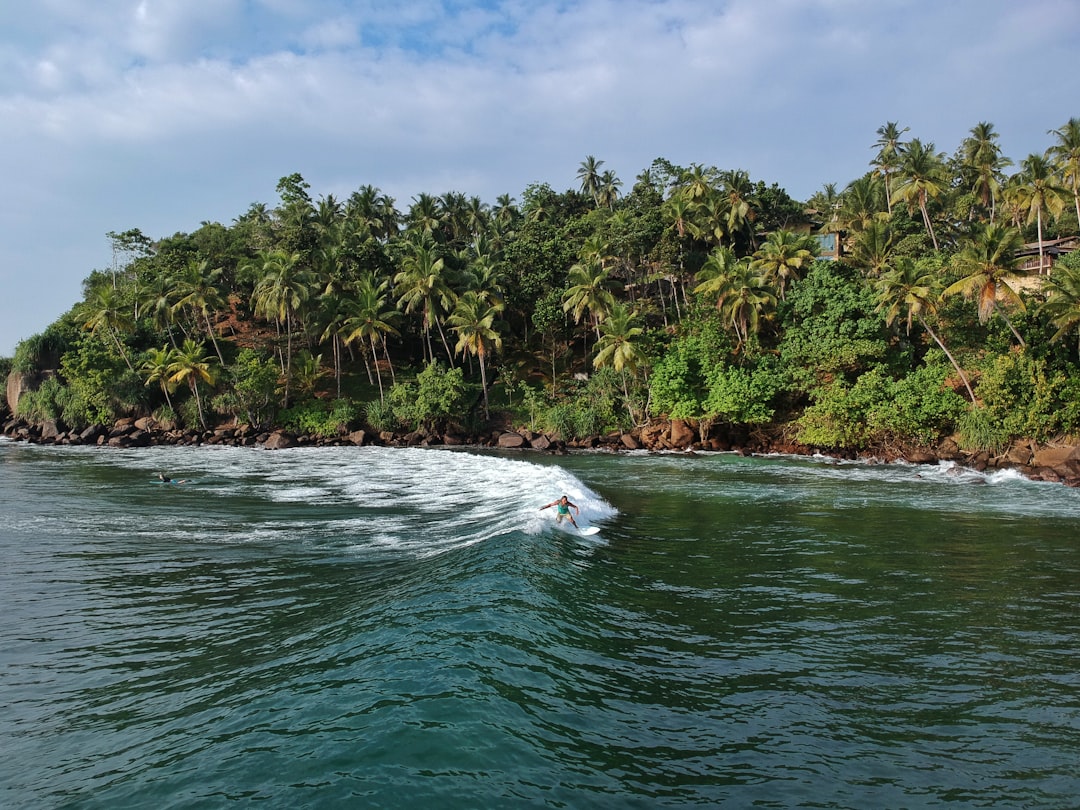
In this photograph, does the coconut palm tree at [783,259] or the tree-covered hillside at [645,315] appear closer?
the tree-covered hillside at [645,315]

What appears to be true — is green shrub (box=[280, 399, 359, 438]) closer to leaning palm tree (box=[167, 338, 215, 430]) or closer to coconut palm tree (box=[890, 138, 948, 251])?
leaning palm tree (box=[167, 338, 215, 430])

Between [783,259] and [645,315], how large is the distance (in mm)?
13001

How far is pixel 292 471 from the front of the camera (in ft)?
102

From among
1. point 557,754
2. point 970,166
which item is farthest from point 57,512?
point 970,166

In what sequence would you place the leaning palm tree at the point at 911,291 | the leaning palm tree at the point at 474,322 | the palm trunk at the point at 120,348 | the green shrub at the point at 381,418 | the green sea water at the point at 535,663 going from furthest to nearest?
1. the palm trunk at the point at 120,348
2. the green shrub at the point at 381,418
3. the leaning palm tree at the point at 474,322
4. the leaning palm tree at the point at 911,291
5. the green sea water at the point at 535,663

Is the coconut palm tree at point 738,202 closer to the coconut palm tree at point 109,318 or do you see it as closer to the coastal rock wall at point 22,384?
the coconut palm tree at point 109,318

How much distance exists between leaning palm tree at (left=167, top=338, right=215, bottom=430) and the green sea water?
102 ft

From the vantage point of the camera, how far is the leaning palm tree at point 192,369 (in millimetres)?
47125

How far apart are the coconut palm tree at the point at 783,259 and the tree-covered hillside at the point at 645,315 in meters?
0.15

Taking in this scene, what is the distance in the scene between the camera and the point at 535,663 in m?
8.27

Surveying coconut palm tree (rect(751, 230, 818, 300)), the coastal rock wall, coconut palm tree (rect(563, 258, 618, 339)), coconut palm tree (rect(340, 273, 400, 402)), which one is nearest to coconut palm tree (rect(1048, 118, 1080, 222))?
coconut palm tree (rect(751, 230, 818, 300))

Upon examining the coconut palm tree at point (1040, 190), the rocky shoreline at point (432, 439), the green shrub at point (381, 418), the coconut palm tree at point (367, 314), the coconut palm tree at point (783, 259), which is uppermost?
the coconut palm tree at point (1040, 190)

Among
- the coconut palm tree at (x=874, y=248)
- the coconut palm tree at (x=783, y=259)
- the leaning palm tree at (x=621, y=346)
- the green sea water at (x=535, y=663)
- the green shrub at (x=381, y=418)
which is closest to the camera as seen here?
the green sea water at (x=535, y=663)

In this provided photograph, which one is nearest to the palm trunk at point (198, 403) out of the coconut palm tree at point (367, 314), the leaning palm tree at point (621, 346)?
the coconut palm tree at point (367, 314)
